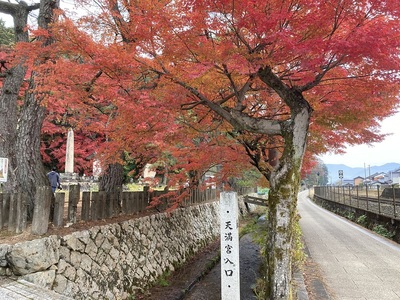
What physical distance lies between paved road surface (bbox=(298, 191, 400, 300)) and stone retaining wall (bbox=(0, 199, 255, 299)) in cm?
439

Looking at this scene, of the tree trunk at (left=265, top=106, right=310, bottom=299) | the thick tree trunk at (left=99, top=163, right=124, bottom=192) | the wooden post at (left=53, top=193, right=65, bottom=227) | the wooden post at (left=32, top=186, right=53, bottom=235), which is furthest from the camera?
the thick tree trunk at (left=99, top=163, right=124, bottom=192)

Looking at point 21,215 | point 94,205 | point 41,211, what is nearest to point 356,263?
point 94,205

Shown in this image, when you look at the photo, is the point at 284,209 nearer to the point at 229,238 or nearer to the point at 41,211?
the point at 229,238

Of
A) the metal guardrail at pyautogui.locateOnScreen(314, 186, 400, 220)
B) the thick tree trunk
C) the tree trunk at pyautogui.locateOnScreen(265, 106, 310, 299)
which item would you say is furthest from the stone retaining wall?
the metal guardrail at pyautogui.locateOnScreen(314, 186, 400, 220)

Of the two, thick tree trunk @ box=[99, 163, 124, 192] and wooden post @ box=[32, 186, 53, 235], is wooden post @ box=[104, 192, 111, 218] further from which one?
wooden post @ box=[32, 186, 53, 235]

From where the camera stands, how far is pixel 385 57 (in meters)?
4.47

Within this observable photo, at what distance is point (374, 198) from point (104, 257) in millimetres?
13756

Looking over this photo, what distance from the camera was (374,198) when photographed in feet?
49.5

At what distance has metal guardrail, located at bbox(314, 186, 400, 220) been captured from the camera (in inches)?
Answer: 473

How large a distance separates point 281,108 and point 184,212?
628 cm

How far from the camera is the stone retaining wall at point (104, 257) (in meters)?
4.88

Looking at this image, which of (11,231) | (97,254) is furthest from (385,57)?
(11,231)

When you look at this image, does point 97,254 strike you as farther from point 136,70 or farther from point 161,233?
point 136,70

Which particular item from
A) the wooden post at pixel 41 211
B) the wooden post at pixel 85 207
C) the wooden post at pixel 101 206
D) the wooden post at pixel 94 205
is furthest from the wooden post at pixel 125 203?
the wooden post at pixel 41 211
